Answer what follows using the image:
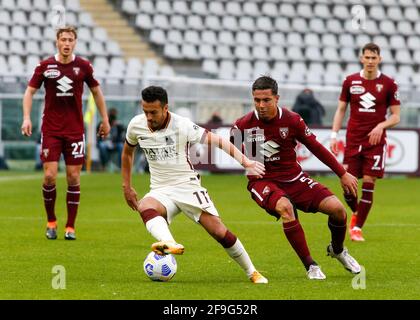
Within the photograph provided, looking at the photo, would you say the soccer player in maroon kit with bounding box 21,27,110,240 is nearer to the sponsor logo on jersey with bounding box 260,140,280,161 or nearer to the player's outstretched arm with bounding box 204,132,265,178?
the sponsor logo on jersey with bounding box 260,140,280,161

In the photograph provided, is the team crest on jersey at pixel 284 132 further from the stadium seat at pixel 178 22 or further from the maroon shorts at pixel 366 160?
the stadium seat at pixel 178 22

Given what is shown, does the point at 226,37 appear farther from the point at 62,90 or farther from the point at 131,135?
the point at 131,135

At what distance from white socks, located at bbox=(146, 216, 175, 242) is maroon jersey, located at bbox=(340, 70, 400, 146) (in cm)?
455

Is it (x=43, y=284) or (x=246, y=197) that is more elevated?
(x=43, y=284)

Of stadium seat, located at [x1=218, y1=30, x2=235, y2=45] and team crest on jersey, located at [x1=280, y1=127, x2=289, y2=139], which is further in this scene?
stadium seat, located at [x1=218, y1=30, x2=235, y2=45]

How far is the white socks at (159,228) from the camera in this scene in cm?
826

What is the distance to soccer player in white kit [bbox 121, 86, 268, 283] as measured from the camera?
850 cm

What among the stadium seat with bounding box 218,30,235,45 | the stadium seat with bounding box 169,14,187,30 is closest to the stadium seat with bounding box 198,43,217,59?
the stadium seat with bounding box 218,30,235,45

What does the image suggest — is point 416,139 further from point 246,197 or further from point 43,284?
point 43,284

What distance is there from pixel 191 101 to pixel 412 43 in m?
9.61

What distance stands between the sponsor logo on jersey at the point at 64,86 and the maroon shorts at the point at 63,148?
0.48 m

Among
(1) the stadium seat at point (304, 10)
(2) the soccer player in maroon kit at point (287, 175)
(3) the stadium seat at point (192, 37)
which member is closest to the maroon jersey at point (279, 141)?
Answer: (2) the soccer player in maroon kit at point (287, 175)
